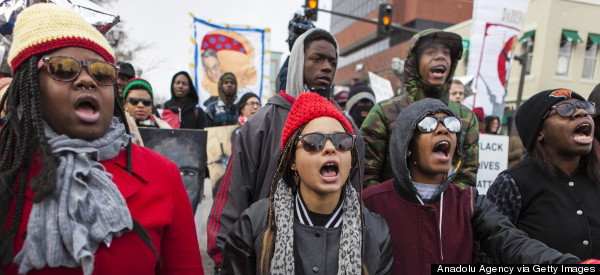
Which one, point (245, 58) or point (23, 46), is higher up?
point (245, 58)

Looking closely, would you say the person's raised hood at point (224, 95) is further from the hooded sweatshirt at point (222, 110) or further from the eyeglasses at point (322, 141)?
the eyeglasses at point (322, 141)

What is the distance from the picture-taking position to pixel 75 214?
129 cm

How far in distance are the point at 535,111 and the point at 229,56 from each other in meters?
5.46

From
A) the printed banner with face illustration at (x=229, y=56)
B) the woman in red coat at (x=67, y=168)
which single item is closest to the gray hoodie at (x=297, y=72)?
the woman in red coat at (x=67, y=168)

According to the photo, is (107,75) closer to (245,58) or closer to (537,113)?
(537,113)

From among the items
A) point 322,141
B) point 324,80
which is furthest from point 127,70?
point 322,141

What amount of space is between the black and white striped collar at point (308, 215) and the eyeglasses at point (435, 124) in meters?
0.65

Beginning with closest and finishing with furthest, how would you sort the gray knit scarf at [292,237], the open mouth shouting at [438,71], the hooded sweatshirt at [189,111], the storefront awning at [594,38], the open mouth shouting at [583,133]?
the gray knit scarf at [292,237] < the open mouth shouting at [583,133] < the open mouth shouting at [438,71] < the hooded sweatshirt at [189,111] < the storefront awning at [594,38]

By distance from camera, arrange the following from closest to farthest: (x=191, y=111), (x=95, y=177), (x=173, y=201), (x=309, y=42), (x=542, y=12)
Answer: (x=95, y=177), (x=173, y=201), (x=309, y=42), (x=191, y=111), (x=542, y=12)

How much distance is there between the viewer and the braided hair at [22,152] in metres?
1.22

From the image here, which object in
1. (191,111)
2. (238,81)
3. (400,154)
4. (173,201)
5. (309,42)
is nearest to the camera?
(173,201)

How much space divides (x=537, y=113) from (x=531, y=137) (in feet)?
0.51

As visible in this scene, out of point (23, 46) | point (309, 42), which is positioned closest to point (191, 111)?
point (309, 42)

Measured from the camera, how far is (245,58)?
724 centimetres
